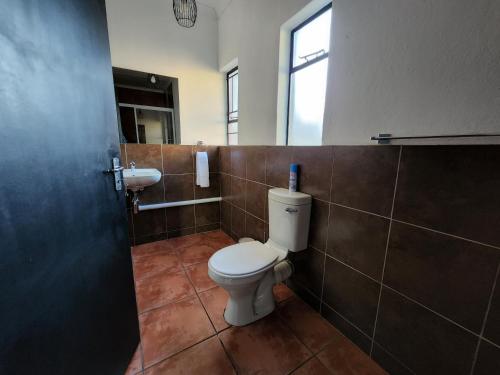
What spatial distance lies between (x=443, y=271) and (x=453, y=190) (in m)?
0.33

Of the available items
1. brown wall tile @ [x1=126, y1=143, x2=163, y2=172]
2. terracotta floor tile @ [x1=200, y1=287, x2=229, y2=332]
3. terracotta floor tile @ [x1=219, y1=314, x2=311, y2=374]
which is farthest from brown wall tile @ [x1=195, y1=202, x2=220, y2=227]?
terracotta floor tile @ [x1=219, y1=314, x2=311, y2=374]

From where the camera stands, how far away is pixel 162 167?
236 centimetres

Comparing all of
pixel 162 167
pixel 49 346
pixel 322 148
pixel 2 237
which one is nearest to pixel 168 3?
pixel 162 167

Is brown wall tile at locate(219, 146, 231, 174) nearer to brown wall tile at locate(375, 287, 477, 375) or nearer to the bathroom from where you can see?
the bathroom

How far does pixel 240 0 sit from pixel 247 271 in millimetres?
2507

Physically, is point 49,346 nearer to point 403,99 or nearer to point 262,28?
point 403,99

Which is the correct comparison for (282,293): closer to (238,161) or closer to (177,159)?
(238,161)

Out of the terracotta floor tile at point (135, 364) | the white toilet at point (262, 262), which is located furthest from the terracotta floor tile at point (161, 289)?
the white toilet at point (262, 262)

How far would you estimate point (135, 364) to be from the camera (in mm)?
1119

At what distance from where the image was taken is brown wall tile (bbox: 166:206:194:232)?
253cm

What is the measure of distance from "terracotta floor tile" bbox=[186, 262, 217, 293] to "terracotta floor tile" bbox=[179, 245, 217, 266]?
0.27 ft

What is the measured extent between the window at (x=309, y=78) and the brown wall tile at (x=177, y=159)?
4.10 ft

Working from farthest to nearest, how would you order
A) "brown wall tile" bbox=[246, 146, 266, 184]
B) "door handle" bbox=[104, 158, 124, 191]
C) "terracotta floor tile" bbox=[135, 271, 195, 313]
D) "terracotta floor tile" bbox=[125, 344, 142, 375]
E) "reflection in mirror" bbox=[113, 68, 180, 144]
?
"reflection in mirror" bbox=[113, 68, 180, 144] < "brown wall tile" bbox=[246, 146, 266, 184] < "terracotta floor tile" bbox=[135, 271, 195, 313] < "terracotta floor tile" bbox=[125, 344, 142, 375] < "door handle" bbox=[104, 158, 124, 191]

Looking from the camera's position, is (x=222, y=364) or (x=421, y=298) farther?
(x=222, y=364)
